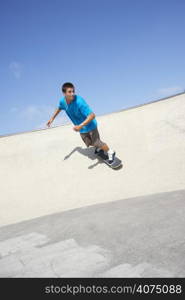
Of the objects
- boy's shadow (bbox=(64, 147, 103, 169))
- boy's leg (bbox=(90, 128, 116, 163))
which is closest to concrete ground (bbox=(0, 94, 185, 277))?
boy's shadow (bbox=(64, 147, 103, 169))

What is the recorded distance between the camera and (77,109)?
5488 mm

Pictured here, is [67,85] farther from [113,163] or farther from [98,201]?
[98,201]

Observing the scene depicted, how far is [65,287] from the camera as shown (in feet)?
6.74

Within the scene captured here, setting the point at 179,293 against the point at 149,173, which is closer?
the point at 179,293

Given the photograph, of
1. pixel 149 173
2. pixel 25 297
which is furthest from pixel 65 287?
pixel 149 173

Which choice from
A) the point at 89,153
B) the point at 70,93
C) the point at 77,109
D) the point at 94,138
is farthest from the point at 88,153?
the point at 70,93

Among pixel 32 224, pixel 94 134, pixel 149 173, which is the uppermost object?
pixel 94 134

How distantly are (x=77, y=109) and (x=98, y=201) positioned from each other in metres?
2.10

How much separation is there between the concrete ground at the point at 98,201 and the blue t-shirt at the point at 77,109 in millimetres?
1091

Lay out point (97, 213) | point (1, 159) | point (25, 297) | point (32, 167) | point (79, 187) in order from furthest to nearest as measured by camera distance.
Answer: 1. point (1, 159)
2. point (32, 167)
3. point (79, 187)
4. point (97, 213)
5. point (25, 297)

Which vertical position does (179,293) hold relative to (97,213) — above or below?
above

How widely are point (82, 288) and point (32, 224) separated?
224 cm

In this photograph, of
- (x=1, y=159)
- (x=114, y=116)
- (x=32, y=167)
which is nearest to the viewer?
(x=32, y=167)

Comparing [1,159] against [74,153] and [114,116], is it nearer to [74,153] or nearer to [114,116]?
[74,153]
